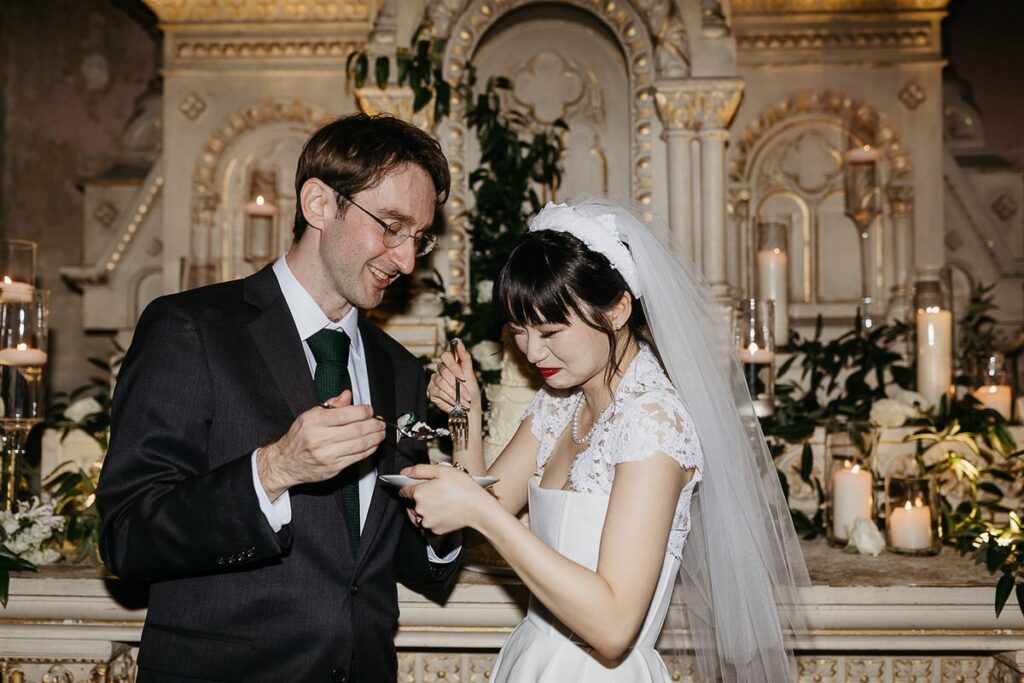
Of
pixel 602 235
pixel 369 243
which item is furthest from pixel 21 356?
pixel 602 235

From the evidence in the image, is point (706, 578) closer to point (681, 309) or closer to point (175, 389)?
point (681, 309)

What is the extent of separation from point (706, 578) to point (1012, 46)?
4897mm

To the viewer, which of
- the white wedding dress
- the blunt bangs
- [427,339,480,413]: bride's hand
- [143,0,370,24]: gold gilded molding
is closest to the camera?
the white wedding dress

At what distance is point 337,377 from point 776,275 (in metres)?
2.44

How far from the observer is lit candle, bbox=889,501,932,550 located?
2.90 m

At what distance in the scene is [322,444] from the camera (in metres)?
1.74

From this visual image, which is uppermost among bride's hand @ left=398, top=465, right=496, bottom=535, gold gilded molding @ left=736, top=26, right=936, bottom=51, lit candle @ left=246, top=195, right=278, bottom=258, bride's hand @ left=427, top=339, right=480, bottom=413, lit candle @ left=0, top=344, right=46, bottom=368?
gold gilded molding @ left=736, top=26, right=936, bottom=51

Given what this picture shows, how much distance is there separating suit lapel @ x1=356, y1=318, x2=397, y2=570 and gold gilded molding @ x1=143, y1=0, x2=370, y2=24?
3.05 meters

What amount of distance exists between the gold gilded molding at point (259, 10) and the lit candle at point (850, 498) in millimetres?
3430

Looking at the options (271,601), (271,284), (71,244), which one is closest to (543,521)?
(271,601)

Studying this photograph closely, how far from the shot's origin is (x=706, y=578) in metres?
2.27

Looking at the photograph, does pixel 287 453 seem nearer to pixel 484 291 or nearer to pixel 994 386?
pixel 484 291

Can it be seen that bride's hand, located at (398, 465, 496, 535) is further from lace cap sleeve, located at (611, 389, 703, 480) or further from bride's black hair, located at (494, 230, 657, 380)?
bride's black hair, located at (494, 230, 657, 380)

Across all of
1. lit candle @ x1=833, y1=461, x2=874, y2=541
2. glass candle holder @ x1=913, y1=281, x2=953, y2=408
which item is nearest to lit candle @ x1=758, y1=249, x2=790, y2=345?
glass candle holder @ x1=913, y1=281, x2=953, y2=408
